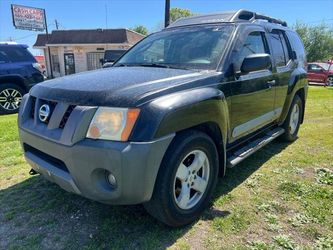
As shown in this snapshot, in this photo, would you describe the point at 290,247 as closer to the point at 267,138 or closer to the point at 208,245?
the point at 208,245

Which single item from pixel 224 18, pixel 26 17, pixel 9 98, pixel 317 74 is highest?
pixel 26 17

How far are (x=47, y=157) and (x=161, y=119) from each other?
44.7 inches

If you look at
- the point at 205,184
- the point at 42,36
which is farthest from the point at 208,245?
the point at 42,36

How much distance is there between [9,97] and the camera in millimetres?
8672

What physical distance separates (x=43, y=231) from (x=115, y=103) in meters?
1.37

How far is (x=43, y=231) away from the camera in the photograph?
2.82 m

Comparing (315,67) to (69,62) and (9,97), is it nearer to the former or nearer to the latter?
(69,62)

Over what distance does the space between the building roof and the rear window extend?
1849 cm

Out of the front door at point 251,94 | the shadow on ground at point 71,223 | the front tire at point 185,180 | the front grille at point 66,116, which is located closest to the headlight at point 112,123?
the front grille at point 66,116

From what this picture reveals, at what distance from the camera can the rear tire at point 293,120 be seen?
5.27 m

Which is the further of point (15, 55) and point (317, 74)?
point (317, 74)

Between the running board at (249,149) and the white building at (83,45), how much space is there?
2361cm

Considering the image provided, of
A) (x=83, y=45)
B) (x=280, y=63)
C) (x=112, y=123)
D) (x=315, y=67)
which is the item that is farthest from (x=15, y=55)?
→ (x=315, y=67)

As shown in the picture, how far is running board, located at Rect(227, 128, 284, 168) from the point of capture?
3.46 meters
